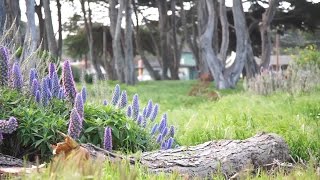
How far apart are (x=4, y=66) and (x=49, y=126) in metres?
0.68

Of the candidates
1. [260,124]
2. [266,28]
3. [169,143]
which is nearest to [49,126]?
[169,143]

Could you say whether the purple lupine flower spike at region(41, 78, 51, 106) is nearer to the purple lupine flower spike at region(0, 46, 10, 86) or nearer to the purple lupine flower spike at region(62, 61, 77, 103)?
the purple lupine flower spike at region(62, 61, 77, 103)

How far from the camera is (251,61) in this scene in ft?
64.6

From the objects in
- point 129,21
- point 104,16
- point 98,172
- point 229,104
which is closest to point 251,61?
point 129,21

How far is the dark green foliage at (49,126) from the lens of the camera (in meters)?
3.64

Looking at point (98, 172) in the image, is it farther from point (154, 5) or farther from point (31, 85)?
point (154, 5)

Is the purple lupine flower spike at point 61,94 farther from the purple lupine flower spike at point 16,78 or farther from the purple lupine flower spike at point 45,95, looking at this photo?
the purple lupine flower spike at point 16,78

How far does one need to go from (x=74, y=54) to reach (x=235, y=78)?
22.2 m

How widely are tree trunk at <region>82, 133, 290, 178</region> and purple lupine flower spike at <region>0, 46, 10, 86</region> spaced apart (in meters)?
1.13

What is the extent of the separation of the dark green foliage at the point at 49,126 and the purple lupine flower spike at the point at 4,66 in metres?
0.07

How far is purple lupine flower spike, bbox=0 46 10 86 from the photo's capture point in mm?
3873

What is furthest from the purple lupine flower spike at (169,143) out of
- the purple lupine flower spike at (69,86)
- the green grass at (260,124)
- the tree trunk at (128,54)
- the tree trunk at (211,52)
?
the tree trunk at (128,54)

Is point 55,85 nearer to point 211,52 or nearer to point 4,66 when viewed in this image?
point 4,66

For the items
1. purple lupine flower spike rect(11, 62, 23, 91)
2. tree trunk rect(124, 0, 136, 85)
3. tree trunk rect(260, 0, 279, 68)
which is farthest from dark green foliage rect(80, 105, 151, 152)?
tree trunk rect(124, 0, 136, 85)
